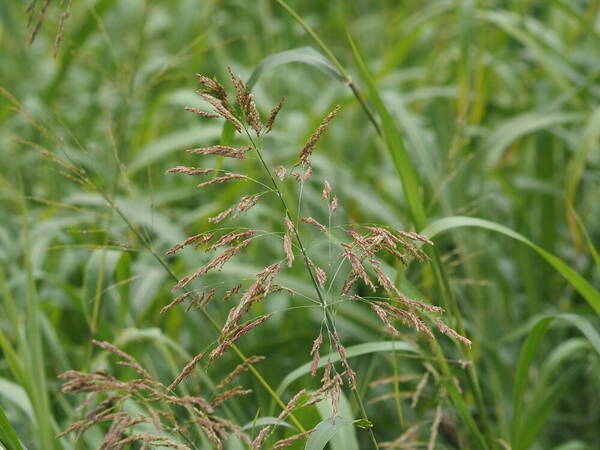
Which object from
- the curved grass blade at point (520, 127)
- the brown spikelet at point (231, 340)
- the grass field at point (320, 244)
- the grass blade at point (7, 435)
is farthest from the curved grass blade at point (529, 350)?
the curved grass blade at point (520, 127)

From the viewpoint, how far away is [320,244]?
175 cm

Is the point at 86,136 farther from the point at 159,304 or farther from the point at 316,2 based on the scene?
the point at 316,2

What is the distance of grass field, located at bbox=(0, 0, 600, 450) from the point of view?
1072mm

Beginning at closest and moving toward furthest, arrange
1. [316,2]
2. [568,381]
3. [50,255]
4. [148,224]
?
[568,381]
[148,224]
[50,255]
[316,2]

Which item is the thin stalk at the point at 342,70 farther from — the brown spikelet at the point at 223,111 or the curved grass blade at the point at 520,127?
the curved grass blade at the point at 520,127

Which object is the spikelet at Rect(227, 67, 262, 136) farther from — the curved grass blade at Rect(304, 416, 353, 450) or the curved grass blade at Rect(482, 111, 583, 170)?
the curved grass blade at Rect(482, 111, 583, 170)

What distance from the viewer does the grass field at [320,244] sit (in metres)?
1.07

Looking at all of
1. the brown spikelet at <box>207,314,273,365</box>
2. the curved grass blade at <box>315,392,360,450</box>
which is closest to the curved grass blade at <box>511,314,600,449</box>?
the curved grass blade at <box>315,392,360,450</box>

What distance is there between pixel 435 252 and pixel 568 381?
1.48 feet

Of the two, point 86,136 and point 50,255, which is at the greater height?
point 86,136

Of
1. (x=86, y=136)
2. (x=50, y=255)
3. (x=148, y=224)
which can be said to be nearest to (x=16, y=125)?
(x=86, y=136)

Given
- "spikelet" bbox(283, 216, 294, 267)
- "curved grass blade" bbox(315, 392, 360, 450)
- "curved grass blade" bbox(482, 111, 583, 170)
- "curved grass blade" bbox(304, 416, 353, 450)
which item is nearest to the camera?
"spikelet" bbox(283, 216, 294, 267)

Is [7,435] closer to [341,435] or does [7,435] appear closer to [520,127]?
[341,435]

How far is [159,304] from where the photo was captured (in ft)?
5.83
